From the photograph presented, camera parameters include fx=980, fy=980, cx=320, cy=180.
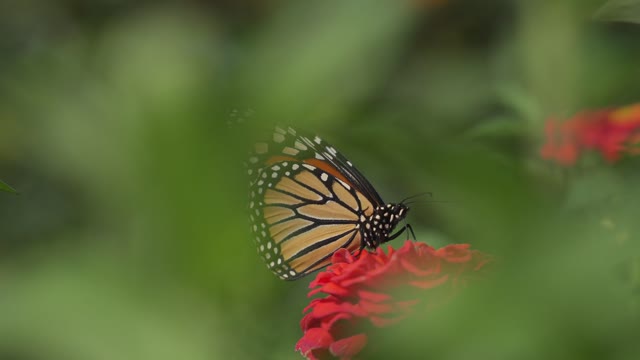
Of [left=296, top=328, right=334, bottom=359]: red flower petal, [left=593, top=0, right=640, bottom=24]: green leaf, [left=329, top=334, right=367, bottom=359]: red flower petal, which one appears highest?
[left=593, top=0, right=640, bottom=24]: green leaf

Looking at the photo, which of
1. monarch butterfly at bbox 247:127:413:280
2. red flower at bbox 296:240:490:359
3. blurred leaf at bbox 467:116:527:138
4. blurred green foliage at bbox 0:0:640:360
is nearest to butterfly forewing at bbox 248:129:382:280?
monarch butterfly at bbox 247:127:413:280

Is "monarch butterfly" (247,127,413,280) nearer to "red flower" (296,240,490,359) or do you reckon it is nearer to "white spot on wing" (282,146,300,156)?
"white spot on wing" (282,146,300,156)

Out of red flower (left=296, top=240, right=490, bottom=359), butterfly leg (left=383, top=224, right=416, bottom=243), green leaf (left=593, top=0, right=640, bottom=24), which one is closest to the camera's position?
red flower (left=296, top=240, right=490, bottom=359)

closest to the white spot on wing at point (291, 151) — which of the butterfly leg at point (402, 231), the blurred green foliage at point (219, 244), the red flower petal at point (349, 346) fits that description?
the butterfly leg at point (402, 231)

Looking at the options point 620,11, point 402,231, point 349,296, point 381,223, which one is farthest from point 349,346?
point 381,223

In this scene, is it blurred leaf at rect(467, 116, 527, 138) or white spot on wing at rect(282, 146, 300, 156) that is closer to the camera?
white spot on wing at rect(282, 146, 300, 156)

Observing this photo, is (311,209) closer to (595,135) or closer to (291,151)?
(291,151)

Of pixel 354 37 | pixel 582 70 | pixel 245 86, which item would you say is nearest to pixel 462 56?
pixel 582 70
